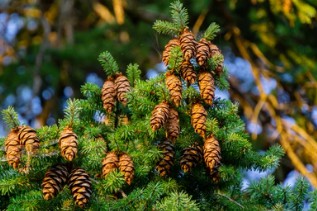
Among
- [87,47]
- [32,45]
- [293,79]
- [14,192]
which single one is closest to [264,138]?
[293,79]

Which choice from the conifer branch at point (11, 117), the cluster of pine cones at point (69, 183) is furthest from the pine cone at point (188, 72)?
the conifer branch at point (11, 117)

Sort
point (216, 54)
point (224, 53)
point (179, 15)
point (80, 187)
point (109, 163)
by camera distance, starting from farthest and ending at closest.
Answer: point (224, 53) < point (179, 15) < point (216, 54) < point (109, 163) < point (80, 187)

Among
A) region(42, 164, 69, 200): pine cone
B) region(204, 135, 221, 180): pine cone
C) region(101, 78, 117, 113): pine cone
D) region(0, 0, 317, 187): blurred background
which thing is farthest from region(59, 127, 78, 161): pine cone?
region(0, 0, 317, 187): blurred background

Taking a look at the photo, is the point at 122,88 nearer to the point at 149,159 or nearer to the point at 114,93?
the point at 114,93

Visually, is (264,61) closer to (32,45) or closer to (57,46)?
(57,46)

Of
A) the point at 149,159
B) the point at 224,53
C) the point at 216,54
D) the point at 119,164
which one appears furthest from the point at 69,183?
the point at 224,53

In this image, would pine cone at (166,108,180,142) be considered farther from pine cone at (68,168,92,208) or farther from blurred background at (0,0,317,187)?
blurred background at (0,0,317,187)
